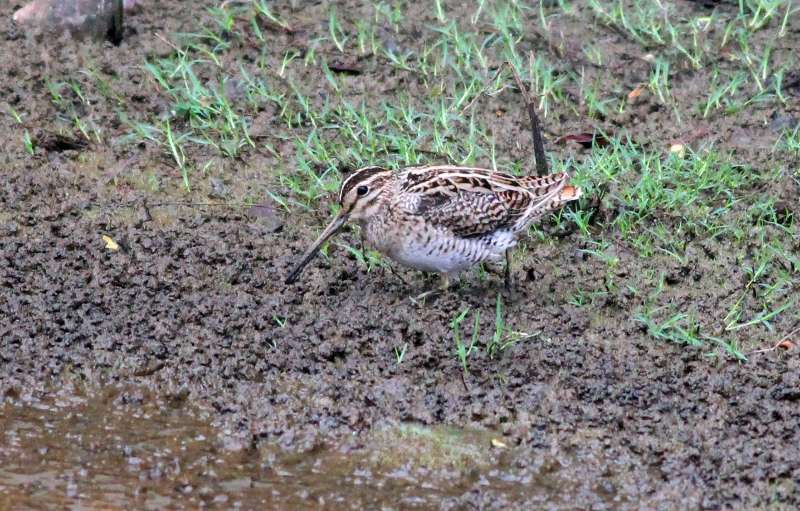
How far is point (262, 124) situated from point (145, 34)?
4.35ft

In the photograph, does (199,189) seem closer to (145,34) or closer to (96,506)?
(145,34)

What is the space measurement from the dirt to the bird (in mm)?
260

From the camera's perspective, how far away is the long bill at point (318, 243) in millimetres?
7207

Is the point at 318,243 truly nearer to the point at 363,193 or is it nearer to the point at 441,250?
the point at 363,193

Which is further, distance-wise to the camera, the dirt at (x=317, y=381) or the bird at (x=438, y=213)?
the bird at (x=438, y=213)

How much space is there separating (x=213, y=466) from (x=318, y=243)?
1.72 metres

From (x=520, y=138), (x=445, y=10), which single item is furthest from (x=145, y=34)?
(x=520, y=138)

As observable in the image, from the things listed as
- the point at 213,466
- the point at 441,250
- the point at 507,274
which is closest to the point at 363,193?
the point at 441,250

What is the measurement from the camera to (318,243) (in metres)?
7.23

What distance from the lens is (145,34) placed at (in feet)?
31.3

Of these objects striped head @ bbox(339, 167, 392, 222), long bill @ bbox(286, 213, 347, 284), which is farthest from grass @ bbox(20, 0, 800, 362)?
striped head @ bbox(339, 167, 392, 222)

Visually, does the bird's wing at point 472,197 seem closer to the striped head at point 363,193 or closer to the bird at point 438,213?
the bird at point 438,213

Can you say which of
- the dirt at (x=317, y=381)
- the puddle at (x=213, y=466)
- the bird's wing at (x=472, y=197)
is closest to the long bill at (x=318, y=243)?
the dirt at (x=317, y=381)

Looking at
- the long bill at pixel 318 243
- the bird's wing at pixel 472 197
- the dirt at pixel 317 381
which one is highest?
the bird's wing at pixel 472 197
